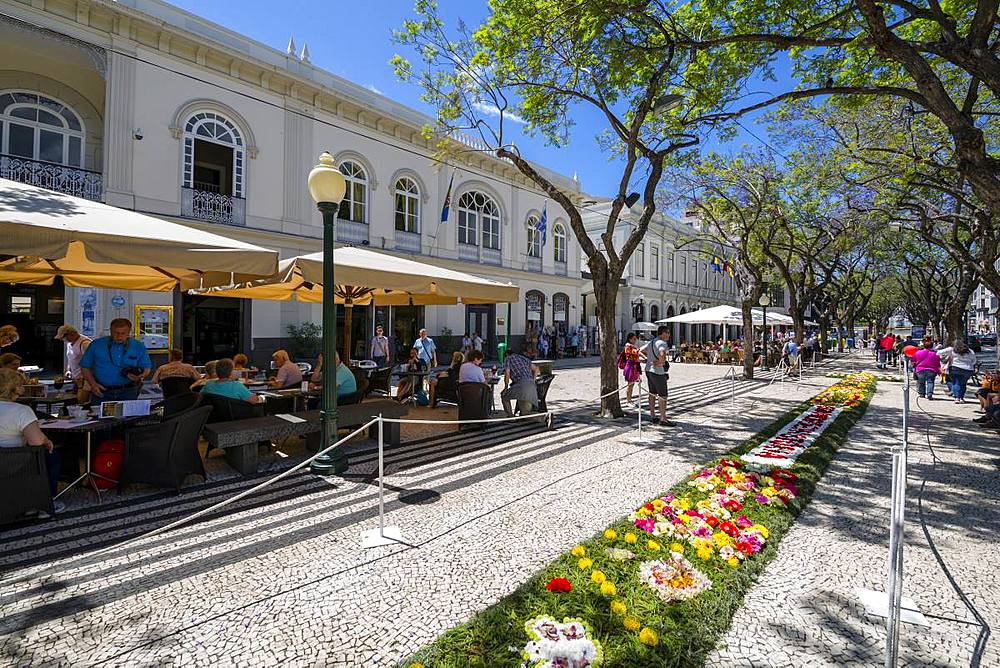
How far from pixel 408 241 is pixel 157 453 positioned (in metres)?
16.3

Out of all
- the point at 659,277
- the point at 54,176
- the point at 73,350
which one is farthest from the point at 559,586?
the point at 659,277

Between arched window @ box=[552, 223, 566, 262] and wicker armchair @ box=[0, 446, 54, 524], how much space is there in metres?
25.5

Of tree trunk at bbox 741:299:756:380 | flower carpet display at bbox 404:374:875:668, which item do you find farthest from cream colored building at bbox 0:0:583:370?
flower carpet display at bbox 404:374:875:668

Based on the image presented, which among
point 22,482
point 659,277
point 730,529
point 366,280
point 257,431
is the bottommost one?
point 730,529

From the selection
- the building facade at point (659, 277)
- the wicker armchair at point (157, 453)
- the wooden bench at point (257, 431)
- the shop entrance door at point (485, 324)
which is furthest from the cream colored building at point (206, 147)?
the building facade at point (659, 277)

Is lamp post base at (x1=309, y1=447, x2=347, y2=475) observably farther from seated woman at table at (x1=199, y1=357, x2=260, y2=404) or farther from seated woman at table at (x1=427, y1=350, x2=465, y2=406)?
seated woman at table at (x1=427, y1=350, x2=465, y2=406)

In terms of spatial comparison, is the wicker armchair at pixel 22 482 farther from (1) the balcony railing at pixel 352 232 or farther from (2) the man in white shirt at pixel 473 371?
(1) the balcony railing at pixel 352 232

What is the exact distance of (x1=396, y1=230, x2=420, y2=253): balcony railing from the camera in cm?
1955

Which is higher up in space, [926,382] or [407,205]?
[407,205]

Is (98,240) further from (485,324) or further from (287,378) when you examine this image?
(485,324)

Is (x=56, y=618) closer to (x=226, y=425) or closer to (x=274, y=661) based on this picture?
(x=274, y=661)

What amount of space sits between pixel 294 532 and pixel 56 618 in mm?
1426

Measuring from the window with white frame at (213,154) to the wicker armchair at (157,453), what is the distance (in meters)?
12.7

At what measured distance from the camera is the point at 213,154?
15844mm
